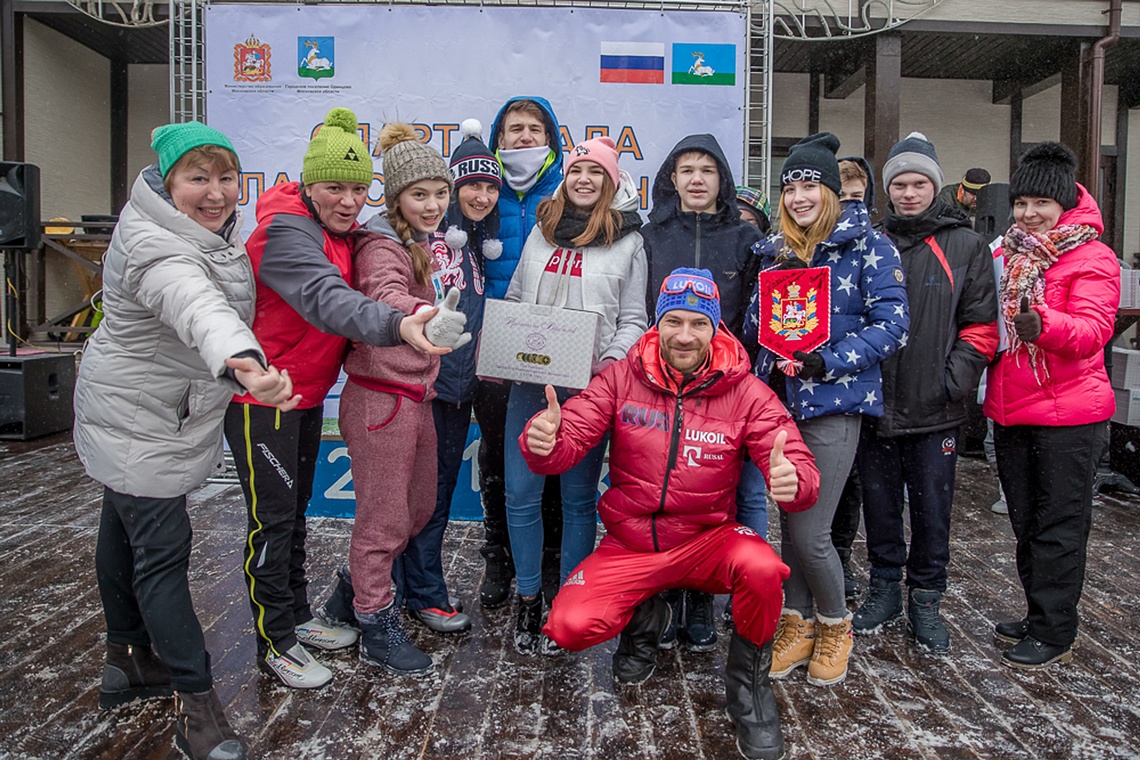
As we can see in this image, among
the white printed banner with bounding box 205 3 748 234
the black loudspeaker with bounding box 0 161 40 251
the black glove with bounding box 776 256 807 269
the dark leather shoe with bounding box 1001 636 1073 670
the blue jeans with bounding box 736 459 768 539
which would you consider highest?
the white printed banner with bounding box 205 3 748 234

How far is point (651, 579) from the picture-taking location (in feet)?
8.69

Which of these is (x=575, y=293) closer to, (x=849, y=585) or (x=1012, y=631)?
(x=849, y=585)

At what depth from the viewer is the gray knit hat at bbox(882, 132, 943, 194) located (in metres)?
2.96

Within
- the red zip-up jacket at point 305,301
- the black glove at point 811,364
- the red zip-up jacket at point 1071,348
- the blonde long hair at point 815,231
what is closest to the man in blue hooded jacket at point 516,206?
the red zip-up jacket at point 305,301

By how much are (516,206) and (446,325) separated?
1.13 m

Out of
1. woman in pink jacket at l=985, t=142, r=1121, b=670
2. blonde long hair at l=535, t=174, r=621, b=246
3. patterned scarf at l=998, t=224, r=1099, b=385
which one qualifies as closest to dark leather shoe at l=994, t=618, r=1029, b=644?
woman in pink jacket at l=985, t=142, r=1121, b=670

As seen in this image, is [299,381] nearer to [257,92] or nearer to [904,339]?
[904,339]

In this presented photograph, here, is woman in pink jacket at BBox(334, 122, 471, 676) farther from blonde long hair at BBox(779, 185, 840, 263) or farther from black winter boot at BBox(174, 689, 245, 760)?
blonde long hair at BBox(779, 185, 840, 263)

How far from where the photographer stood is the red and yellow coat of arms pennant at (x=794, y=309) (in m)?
2.72

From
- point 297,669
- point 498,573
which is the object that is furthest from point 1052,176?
point 297,669

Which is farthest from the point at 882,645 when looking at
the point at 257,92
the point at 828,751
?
the point at 257,92

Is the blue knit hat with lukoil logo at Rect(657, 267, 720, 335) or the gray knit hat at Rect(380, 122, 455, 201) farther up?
the gray knit hat at Rect(380, 122, 455, 201)

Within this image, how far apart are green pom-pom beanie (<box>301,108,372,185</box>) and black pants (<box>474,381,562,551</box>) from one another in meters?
1.03

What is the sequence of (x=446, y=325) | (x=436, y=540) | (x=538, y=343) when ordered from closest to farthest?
(x=446, y=325) < (x=538, y=343) < (x=436, y=540)
